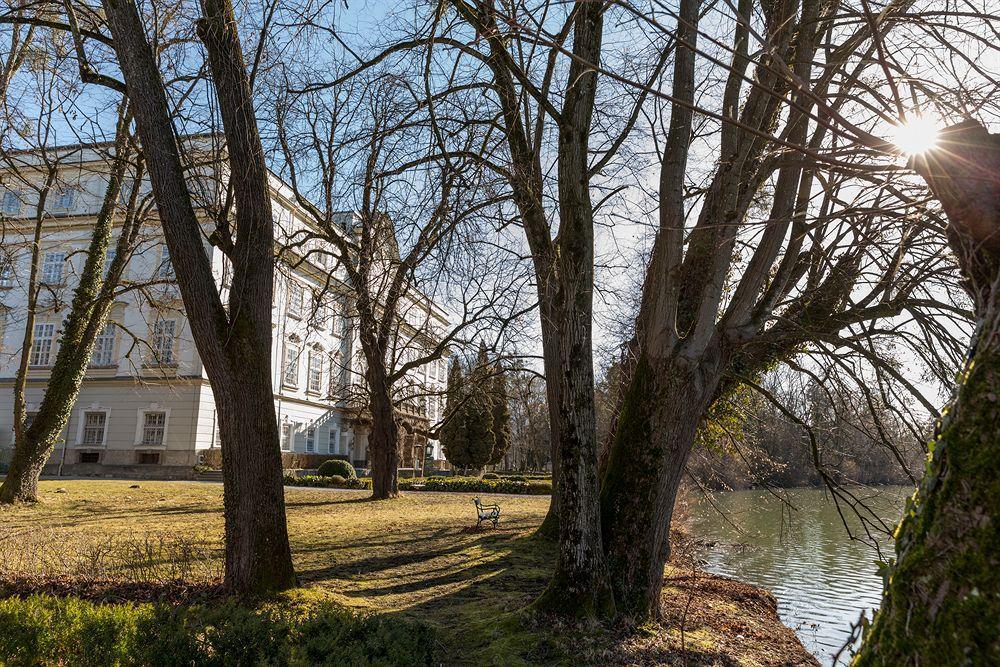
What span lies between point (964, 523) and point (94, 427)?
35535 millimetres

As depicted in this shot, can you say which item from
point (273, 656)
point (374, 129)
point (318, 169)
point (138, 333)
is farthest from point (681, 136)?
point (138, 333)

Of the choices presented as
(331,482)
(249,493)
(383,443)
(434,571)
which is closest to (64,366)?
(383,443)

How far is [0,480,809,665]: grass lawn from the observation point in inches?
222

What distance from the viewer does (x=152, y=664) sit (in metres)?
3.77

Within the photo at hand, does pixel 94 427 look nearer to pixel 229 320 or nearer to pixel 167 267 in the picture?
pixel 167 267

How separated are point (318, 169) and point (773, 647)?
281 inches

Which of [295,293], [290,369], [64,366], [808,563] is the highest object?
[295,293]

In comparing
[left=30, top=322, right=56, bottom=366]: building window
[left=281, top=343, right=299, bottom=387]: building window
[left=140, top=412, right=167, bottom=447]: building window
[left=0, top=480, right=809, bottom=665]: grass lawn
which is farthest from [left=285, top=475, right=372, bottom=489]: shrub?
[left=30, top=322, right=56, bottom=366]: building window

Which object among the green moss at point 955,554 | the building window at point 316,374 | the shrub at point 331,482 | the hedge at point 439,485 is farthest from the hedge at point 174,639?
the building window at point 316,374

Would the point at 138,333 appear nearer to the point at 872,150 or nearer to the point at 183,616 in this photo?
the point at 183,616

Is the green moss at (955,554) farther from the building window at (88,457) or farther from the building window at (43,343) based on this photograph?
the building window at (43,343)

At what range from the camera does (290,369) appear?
34.7m

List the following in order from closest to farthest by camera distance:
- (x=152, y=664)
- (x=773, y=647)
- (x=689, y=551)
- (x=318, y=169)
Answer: (x=152, y=664), (x=773, y=647), (x=318, y=169), (x=689, y=551)

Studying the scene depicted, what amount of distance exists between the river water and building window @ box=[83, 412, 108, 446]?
87.4ft
